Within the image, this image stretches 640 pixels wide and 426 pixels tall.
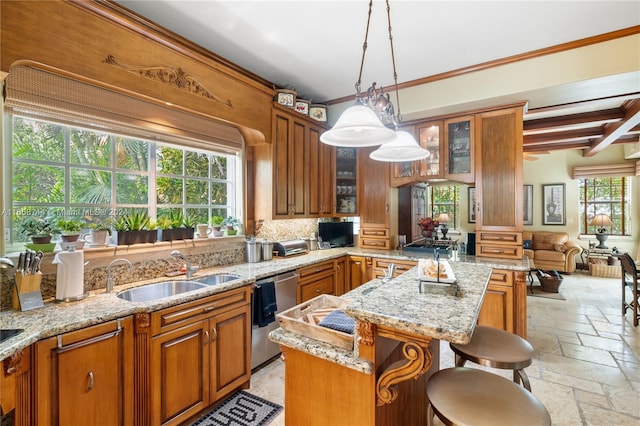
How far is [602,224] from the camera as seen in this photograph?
6.61 metres

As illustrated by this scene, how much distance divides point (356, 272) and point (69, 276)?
2.92 m

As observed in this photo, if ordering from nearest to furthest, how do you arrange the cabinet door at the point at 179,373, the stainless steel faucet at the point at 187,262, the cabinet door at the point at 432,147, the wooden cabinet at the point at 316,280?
the cabinet door at the point at 179,373 → the stainless steel faucet at the point at 187,262 → the wooden cabinet at the point at 316,280 → the cabinet door at the point at 432,147

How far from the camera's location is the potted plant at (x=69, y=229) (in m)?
1.93

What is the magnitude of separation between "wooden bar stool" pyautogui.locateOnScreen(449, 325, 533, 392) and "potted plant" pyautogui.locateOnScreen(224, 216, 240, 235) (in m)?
2.34

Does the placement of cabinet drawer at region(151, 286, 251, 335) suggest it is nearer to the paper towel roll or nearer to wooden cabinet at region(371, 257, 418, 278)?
the paper towel roll

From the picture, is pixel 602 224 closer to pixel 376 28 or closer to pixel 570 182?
pixel 570 182

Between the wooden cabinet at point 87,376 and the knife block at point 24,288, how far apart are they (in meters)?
0.45

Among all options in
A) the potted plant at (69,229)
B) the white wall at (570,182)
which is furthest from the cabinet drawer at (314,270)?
the white wall at (570,182)

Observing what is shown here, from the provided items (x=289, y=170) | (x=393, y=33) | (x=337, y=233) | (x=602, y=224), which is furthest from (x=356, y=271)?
(x=602, y=224)

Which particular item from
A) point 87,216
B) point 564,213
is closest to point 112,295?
point 87,216

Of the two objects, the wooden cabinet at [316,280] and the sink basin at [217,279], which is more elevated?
the sink basin at [217,279]

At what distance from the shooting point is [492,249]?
3412mm

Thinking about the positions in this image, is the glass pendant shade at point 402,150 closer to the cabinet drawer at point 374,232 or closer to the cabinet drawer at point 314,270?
the cabinet drawer at point 314,270

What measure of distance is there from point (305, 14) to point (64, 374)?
8.93 feet
